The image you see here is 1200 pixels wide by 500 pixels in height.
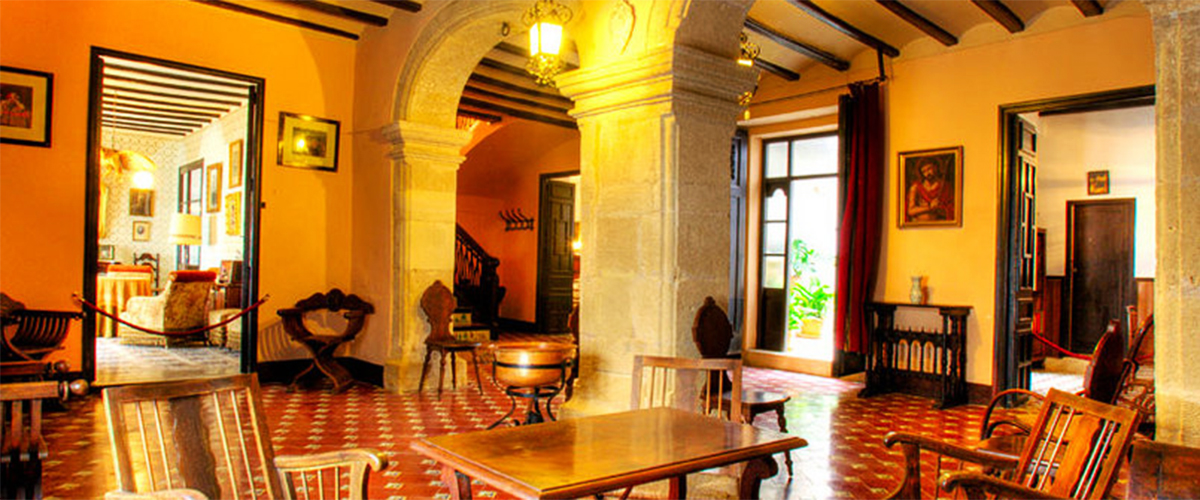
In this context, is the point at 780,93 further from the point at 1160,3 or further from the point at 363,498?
the point at 363,498

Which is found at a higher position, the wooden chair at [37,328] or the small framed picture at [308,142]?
the small framed picture at [308,142]

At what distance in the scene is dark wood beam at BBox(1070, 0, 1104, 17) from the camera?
18.7 ft

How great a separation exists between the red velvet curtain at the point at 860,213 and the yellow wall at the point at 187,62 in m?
5.10

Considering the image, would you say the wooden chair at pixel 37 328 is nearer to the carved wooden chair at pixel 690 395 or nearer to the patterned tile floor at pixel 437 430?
the patterned tile floor at pixel 437 430

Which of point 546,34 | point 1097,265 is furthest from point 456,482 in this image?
point 1097,265

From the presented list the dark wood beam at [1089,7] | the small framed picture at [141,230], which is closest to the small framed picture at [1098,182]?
the dark wood beam at [1089,7]

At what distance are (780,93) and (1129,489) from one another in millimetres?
6992

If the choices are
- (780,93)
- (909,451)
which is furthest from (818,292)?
(909,451)

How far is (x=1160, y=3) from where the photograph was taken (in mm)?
2535

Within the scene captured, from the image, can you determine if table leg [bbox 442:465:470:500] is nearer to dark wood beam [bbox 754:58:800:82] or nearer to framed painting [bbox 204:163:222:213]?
dark wood beam [bbox 754:58:800:82]

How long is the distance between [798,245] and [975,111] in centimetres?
297

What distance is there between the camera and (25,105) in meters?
5.59

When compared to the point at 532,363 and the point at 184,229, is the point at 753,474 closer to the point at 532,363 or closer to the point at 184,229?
the point at 532,363

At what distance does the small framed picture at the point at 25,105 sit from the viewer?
554 cm
